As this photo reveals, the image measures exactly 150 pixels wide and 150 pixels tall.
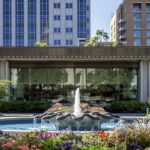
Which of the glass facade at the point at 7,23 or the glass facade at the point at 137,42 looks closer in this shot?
the glass facade at the point at 7,23

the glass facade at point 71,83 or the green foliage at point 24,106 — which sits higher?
the glass facade at point 71,83

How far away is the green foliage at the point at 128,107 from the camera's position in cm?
2428

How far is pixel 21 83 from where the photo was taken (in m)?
28.0

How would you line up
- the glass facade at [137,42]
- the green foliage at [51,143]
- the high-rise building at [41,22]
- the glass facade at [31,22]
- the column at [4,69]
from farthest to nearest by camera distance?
the glass facade at [137,42], the glass facade at [31,22], the high-rise building at [41,22], the column at [4,69], the green foliage at [51,143]

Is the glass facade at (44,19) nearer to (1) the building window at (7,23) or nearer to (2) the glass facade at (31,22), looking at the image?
(2) the glass facade at (31,22)

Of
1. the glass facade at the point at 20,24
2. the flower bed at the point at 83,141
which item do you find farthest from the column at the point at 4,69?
the glass facade at the point at 20,24

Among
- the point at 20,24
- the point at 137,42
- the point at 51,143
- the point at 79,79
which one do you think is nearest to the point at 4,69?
the point at 79,79

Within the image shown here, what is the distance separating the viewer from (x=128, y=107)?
80.2 feet

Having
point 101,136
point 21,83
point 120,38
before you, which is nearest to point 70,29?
point 120,38

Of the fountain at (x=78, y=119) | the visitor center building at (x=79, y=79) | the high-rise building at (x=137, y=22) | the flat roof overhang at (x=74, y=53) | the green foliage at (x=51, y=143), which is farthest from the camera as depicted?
the high-rise building at (x=137, y=22)

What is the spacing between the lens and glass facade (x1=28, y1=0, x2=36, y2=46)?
300 feet

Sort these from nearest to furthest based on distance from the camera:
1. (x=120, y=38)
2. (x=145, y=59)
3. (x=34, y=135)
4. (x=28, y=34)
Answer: (x=34, y=135) < (x=145, y=59) < (x=28, y=34) < (x=120, y=38)

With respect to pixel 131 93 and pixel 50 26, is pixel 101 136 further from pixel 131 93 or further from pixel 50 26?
pixel 50 26

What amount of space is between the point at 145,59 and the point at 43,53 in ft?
19.4
